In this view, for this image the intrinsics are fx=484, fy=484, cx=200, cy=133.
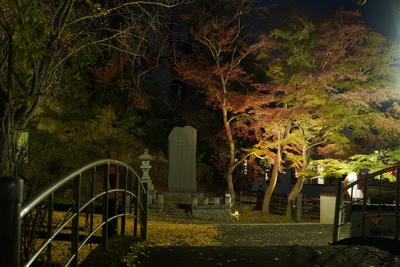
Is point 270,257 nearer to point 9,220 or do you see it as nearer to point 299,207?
point 9,220

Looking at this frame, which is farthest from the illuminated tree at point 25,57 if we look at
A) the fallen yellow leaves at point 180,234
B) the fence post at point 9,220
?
the fence post at point 9,220

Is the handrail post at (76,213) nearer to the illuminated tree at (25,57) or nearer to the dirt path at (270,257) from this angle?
the dirt path at (270,257)

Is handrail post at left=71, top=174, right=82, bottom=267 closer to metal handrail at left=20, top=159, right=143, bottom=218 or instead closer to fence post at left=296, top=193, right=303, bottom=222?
Answer: metal handrail at left=20, top=159, right=143, bottom=218

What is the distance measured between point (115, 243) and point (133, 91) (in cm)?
1637

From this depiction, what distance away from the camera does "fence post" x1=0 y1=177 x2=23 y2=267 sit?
2.31 meters

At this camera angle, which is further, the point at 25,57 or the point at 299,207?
the point at 299,207

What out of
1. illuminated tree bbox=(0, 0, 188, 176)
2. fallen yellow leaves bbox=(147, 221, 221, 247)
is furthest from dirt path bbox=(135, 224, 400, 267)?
fallen yellow leaves bbox=(147, 221, 221, 247)

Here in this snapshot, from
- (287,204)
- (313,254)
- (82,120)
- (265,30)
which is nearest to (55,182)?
(313,254)

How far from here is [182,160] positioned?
1997cm

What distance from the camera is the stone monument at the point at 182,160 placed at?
1989 centimetres

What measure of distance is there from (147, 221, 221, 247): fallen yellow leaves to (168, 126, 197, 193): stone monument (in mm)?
3936

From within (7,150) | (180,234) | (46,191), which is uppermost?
(7,150)

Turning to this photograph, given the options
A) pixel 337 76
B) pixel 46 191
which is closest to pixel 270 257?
pixel 46 191

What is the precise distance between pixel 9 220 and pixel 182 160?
694 inches
